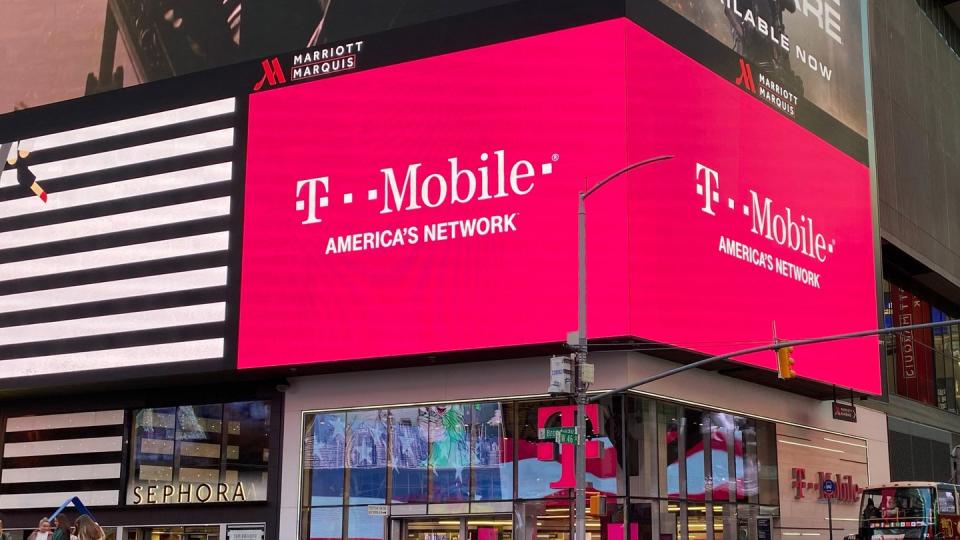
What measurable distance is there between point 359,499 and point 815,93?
2424cm

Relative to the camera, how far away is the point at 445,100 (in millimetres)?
37719

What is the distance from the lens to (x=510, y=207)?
3588 centimetres

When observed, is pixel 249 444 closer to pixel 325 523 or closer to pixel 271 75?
pixel 325 523

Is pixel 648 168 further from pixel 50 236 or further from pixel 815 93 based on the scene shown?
pixel 50 236

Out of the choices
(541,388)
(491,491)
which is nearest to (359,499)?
(491,491)

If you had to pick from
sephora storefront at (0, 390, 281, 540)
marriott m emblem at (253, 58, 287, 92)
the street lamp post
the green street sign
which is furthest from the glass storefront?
marriott m emblem at (253, 58, 287, 92)

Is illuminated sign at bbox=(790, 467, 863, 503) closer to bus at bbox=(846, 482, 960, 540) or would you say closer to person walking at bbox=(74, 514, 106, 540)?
bus at bbox=(846, 482, 960, 540)

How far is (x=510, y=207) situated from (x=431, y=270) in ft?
10.4

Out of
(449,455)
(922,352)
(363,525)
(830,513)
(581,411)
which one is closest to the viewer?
(581,411)

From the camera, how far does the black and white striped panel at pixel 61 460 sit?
1695 inches

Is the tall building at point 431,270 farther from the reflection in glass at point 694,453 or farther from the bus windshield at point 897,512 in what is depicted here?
the bus windshield at point 897,512

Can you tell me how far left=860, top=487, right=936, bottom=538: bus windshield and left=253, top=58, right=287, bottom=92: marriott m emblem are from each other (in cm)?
2406

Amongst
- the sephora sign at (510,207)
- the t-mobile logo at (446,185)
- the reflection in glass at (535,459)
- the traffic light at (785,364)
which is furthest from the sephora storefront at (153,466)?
the traffic light at (785,364)

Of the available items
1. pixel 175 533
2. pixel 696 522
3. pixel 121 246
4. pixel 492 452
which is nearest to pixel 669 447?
pixel 696 522
